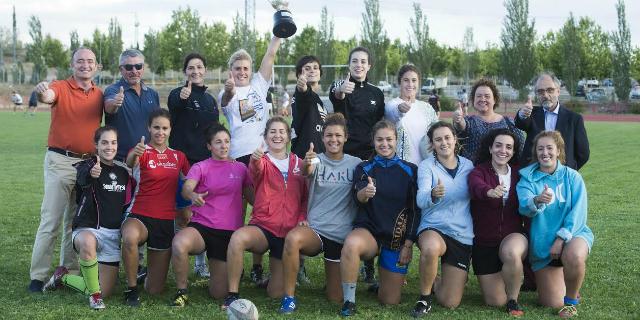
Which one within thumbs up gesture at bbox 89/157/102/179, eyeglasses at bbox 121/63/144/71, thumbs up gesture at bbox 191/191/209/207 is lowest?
thumbs up gesture at bbox 191/191/209/207

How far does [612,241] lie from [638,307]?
2.85 meters

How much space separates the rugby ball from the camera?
523cm

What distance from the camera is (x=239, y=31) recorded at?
61281mm

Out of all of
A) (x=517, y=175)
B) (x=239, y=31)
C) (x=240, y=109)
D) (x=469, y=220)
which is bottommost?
(x=469, y=220)

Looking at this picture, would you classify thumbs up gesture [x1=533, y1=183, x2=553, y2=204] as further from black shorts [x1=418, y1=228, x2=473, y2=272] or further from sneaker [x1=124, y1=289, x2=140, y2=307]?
sneaker [x1=124, y1=289, x2=140, y2=307]

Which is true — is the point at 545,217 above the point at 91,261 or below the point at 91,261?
above

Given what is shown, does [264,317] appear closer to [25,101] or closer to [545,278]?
[545,278]

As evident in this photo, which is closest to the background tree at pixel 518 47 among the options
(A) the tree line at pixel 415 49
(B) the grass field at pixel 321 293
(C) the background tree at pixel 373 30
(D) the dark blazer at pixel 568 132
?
(A) the tree line at pixel 415 49

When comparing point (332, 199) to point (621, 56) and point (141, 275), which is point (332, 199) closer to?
point (141, 275)

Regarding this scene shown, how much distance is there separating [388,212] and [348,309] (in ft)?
2.94

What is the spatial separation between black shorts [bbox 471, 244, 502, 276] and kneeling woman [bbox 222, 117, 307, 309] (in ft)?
5.08

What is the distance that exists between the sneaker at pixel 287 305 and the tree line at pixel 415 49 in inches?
1665

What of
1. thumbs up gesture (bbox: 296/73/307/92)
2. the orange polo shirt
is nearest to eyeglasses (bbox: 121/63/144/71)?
the orange polo shirt

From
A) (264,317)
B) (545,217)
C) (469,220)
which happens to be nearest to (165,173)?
(264,317)
